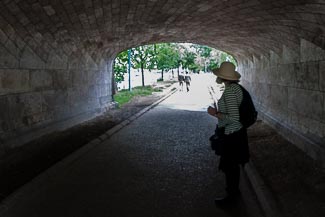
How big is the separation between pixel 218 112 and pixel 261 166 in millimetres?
1922

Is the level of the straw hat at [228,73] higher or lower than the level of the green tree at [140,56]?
lower

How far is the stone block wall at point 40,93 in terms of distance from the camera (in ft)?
24.5

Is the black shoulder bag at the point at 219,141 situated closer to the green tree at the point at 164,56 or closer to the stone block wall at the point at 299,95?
the stone block wall at the point at 299,95

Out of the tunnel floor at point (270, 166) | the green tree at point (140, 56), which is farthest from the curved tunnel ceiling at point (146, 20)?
the green tree at point (140, 56)

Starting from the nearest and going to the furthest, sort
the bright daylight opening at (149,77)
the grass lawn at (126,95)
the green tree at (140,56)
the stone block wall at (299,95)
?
the stone block wall at (299,95), the grass lawn at (126,95), the bright daylight opening at (149,77), the green tree at (140,56)

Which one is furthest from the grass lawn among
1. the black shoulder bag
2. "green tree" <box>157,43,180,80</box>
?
the black shoulder bag

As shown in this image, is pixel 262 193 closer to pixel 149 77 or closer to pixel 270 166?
pixel 270 166

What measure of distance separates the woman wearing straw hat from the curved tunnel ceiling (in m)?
1.75

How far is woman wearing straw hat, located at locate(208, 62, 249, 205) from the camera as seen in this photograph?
4625mm

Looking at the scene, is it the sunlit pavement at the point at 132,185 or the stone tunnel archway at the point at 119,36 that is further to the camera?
the stone tunnel archway at the point at 119,36

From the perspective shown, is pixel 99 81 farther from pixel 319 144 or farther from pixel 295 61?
pixel 319 144

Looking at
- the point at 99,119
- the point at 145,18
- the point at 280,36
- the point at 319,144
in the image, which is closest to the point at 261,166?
the point at 319,144

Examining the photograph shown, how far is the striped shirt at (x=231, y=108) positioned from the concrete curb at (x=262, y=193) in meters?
0.90

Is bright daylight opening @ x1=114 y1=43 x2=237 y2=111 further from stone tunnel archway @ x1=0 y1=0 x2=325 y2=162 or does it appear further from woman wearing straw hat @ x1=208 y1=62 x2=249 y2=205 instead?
woman wearing straw hat @ x1=208 y1=62 x2=249 y2=205
